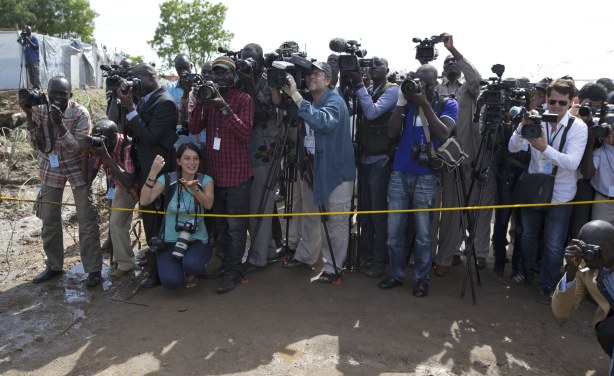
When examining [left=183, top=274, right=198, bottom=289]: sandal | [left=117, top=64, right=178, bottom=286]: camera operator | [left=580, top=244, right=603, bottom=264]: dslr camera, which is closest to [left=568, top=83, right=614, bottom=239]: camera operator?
[left=580, top=244, right=603, bottom=264]: dslr camera

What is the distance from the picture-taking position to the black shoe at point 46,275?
193 inches

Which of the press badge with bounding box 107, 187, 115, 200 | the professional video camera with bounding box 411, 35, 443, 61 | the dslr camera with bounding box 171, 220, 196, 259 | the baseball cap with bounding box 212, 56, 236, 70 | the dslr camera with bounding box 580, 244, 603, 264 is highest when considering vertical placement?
the professional video camera with bounding box 411, 35, 443, 61

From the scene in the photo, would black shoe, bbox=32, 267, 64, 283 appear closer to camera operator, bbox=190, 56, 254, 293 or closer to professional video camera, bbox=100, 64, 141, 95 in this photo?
camera operator, bbox=190, 56, 254, 293

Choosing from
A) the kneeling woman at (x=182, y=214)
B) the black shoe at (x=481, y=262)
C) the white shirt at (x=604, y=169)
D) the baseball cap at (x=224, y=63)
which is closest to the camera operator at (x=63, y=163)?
the kneeling woman at (x=182, y=214)

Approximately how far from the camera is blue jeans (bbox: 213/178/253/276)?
4.48 metres

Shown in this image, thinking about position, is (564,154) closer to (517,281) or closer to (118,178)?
(517,281)

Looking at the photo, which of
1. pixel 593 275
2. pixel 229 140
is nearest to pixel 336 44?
pixel 229 140

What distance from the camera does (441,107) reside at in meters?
4.16

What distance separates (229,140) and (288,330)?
5.60ft

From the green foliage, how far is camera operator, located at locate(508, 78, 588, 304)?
3199cm

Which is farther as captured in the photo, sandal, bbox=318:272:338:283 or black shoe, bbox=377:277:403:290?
sandal, bbox=318:272:338:283

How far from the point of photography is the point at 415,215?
4.27 m

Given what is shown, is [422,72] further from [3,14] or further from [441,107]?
[3,14]

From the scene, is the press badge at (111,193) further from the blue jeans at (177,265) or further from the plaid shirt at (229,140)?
the plaid shirt at (229,140)
